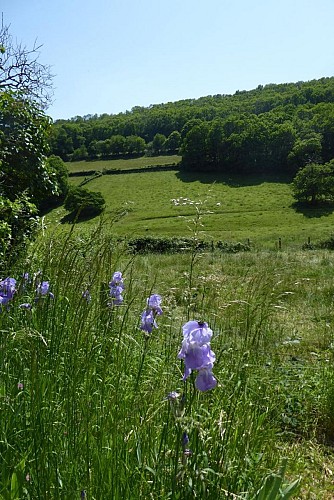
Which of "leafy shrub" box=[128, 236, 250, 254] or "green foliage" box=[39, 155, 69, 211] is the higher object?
"green foliage" box=[39, 155, 69, 211]

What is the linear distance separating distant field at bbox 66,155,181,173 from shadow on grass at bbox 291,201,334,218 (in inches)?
1405

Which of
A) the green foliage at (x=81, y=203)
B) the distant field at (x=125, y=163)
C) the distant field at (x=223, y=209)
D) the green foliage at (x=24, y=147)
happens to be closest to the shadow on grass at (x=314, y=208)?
the distant field at (x=223, y=209)

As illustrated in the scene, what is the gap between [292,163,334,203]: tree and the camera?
60.9 m

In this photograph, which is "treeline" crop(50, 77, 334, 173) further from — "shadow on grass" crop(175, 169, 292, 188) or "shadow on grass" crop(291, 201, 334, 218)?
"shadow on grass" crop(291, 201, 334, 218)

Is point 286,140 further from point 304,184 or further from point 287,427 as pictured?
point 287,427

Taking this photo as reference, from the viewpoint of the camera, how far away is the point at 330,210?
57906 mm

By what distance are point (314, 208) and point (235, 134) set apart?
102 ft

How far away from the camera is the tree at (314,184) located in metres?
60.9

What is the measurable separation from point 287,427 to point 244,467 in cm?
146

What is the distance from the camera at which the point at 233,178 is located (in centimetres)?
7838

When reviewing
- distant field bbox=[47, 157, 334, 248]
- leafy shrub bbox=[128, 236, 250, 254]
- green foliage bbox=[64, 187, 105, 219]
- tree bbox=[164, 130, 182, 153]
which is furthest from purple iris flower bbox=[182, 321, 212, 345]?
tree bbox=[164, 130, 182, 153]

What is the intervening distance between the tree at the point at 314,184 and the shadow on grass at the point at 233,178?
1112 cm

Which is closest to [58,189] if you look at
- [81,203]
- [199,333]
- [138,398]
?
[81,203]

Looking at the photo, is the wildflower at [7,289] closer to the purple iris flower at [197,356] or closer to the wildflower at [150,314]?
the wildflower at [150,314]
